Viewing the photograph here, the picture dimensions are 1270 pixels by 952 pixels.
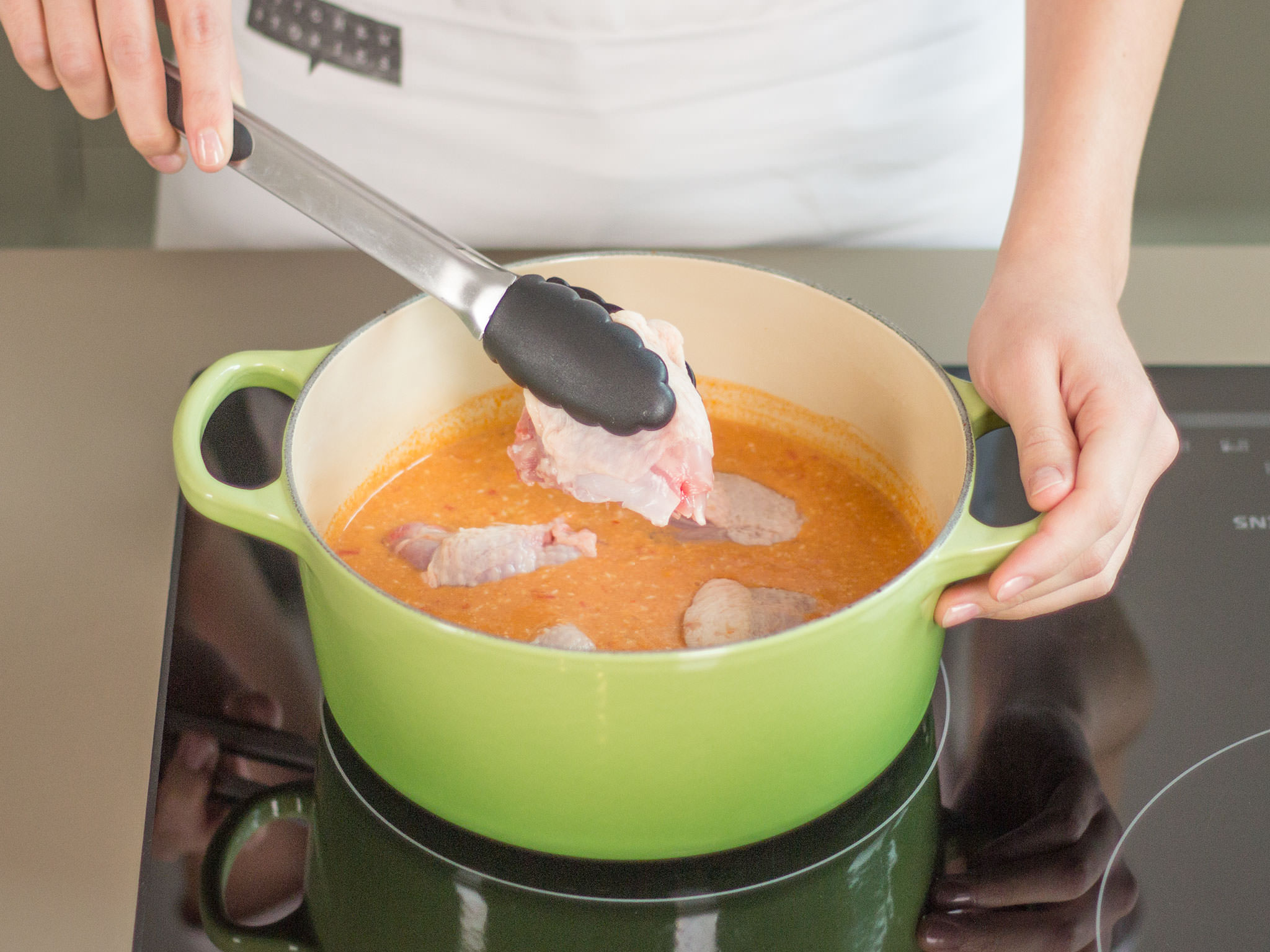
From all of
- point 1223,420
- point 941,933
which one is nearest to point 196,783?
point 941,933

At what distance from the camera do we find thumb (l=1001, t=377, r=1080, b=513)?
0.69 m

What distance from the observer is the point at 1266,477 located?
3.33ft

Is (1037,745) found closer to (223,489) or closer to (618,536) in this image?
(618,536)

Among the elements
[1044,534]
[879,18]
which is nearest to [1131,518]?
[1044,534]

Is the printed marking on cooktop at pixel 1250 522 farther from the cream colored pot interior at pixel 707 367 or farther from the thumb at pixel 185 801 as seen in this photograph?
the thumb at pixel 185 801

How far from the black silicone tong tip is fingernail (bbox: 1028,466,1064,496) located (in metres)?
0.24

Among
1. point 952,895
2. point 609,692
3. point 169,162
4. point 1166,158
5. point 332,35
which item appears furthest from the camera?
point 1166,158

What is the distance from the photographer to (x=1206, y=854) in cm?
72

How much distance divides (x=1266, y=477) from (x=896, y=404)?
36 centimetres

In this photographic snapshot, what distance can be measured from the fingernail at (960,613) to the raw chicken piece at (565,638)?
241 mm

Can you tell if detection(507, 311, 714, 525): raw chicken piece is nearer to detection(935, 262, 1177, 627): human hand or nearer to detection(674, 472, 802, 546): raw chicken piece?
detection(674, 472, 802, 546): raw chicken piece

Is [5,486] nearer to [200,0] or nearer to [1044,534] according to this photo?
[200,0]

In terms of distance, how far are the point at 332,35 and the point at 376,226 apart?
563 millimetres

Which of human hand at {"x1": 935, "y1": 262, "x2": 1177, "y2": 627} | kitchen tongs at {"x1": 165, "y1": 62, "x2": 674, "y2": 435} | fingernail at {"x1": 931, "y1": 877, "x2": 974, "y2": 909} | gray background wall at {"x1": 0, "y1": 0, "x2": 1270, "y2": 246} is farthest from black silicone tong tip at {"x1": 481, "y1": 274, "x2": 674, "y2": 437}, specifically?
gray background wall at {"x1": 0, "y1": 0, "x2": 1270, "y2": 246}
